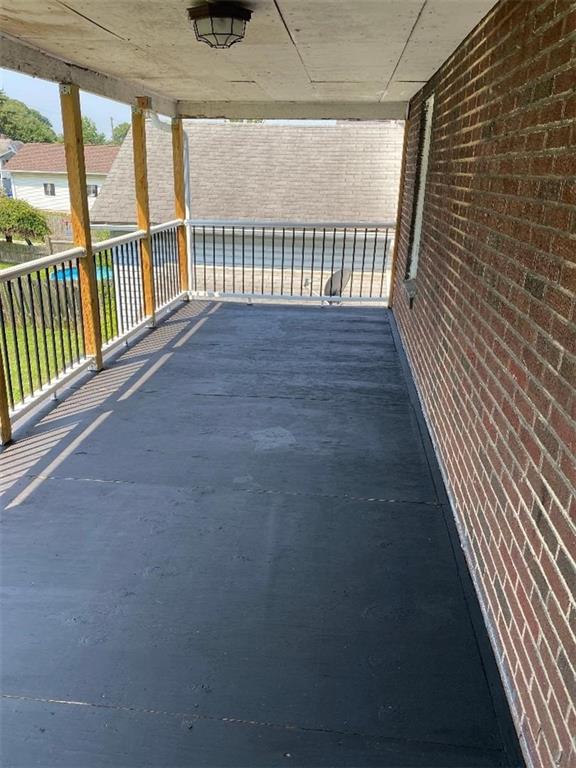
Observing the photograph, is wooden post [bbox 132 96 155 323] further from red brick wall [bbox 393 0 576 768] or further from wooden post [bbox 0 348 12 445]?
red brick wall [bbox 393 0 576 768]

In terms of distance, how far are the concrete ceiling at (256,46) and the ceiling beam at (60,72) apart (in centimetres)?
1

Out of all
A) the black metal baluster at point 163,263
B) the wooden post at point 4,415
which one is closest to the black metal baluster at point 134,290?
the black metal baluster at point 163,263

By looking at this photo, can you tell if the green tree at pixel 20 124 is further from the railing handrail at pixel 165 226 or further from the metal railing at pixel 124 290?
the metal railing at pixel 124 290

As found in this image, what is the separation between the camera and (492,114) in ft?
8.68

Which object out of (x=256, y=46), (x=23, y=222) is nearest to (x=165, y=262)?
(x=256, y=46)

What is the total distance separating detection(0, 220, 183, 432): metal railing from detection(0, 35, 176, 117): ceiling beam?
118 centimetres

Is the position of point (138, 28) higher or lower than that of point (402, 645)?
higher

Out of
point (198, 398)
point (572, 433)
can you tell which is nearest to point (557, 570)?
point (572, 433)

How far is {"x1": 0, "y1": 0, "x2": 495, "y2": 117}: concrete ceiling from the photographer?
2.71 meters

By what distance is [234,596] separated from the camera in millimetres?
2287

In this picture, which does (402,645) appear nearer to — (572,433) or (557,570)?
(557,570)

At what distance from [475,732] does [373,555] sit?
2.88 feet

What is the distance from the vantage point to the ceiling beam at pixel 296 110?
646 cm

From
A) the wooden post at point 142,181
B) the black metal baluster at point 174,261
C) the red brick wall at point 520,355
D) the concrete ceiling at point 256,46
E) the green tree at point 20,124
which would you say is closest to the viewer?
the red brick wall at point 520,355
